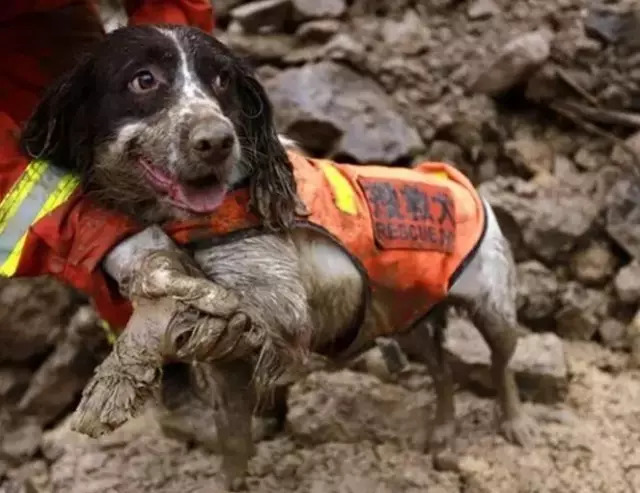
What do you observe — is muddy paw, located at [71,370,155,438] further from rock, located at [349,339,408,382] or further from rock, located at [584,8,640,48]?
rock, located at [584,8,640,48]

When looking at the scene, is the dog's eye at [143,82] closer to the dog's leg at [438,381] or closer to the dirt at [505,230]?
the dirt at [505,230]

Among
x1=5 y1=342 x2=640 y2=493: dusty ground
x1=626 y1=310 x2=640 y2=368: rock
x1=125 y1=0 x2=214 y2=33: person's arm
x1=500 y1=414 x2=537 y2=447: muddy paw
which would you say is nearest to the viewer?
x1=125 y1=0 x2=214 y2=33: person's arm

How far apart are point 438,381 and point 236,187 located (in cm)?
84

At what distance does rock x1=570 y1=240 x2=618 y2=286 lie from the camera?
107 inches

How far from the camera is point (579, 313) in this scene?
8.78ft

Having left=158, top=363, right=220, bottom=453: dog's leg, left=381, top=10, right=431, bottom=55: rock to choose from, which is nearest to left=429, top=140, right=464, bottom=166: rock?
left=381, top=10, right=431, bottom=55: rock

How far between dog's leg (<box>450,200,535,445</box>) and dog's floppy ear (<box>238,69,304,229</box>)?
1.70 ft

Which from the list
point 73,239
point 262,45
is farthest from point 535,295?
point 73,239

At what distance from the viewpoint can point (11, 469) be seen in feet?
7.91

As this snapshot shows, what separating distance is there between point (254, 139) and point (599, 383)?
121 cm

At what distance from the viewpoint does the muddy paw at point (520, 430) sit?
2.37 metres

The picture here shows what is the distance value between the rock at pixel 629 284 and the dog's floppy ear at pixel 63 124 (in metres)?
1.45

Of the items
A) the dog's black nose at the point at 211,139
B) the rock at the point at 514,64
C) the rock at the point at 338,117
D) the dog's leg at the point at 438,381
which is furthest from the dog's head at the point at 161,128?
the rock at the point at 514,64

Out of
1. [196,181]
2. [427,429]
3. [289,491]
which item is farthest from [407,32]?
[196,181]
